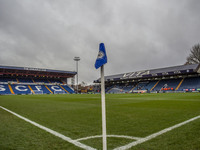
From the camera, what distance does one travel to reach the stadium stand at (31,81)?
5447cm

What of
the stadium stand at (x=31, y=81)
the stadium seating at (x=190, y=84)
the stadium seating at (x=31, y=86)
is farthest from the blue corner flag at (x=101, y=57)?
the stadium seating at (x=31, y=86)

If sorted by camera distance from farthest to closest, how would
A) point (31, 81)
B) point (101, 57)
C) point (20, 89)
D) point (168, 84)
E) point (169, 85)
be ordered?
point (31, 81)
point (20, 89)
point (168, 84)
point (169, 85)
point (101, 57)

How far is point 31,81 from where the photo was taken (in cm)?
6431

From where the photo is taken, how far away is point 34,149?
277 centimetres

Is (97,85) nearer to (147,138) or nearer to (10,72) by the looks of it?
(10,72)

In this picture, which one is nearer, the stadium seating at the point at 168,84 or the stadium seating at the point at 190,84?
the stadium seating at the point at 190,84

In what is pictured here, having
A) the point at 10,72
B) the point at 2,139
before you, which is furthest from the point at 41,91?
the point at 2,139

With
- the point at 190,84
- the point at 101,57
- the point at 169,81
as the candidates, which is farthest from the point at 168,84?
the point at 101,57

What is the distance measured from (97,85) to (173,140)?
8302 cm

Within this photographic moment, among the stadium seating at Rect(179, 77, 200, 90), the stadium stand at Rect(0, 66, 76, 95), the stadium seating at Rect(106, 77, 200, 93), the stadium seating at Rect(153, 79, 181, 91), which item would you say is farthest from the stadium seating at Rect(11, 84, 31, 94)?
the stadium seating at Rect(179, 77, 200, 90)

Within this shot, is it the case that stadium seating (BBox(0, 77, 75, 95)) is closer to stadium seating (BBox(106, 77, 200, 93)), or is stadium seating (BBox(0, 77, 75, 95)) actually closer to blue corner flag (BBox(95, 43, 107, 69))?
stadium seating (BBox(106, 77, 200, 93))

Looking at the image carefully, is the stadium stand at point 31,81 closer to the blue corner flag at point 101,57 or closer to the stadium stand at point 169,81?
the stadium stand at point 169,81

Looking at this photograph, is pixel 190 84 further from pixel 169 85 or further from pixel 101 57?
pixel 101 57

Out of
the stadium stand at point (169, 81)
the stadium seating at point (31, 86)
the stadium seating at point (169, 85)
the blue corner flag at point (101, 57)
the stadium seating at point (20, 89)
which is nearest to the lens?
the blue corner flag at point (101, 57)
